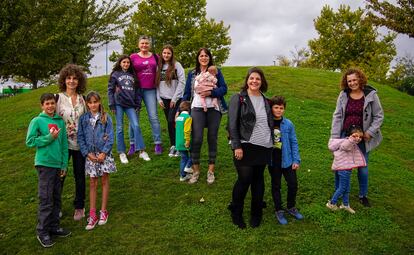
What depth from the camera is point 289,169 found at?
553cm

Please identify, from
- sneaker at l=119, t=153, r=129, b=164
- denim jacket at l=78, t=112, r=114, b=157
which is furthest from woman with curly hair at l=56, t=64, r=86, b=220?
sneaker at l=119, t=153, r=129, b=164

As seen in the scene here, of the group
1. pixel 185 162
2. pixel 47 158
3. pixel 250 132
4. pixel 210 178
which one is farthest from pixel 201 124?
pixel 47 158

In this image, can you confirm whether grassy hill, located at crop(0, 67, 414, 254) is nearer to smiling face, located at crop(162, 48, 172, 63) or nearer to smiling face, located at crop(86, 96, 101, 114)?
smiling face, located at crop(86, 96, 101, 114)

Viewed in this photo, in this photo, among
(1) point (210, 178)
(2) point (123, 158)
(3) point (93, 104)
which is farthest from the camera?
(2) point (123, 158)

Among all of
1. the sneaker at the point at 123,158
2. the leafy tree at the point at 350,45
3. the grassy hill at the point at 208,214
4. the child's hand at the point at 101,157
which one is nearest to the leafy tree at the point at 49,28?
the grassy hill at the point at 208,214

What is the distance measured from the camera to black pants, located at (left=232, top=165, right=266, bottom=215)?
202 inches

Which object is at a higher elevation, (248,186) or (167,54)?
(167,54)

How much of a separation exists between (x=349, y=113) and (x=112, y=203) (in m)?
3.99

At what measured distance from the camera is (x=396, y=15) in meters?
9.02

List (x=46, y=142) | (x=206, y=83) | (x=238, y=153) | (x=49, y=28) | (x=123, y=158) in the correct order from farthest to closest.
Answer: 1. (x=49, y=28)
2. (x=123, y=158)
3. (x=206, y=83)
4. (x=238, y=153)
5. (x=46, y=142)

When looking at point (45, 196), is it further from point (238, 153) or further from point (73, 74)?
point (238, 153)

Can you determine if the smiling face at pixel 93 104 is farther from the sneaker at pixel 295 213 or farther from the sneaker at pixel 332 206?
the sneaker at pixel 332 206

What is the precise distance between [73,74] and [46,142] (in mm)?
1182

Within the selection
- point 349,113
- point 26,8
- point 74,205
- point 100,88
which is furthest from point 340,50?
point 74,205
